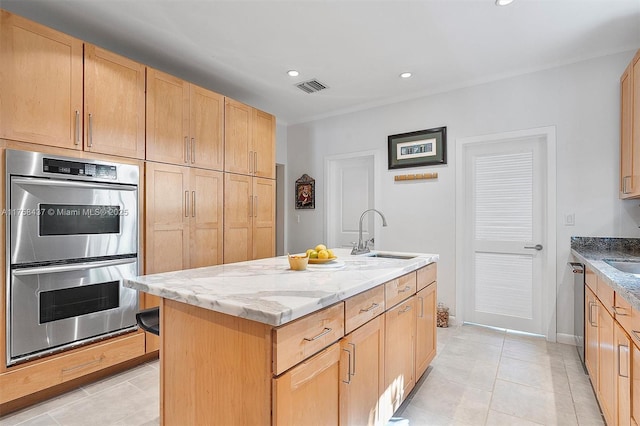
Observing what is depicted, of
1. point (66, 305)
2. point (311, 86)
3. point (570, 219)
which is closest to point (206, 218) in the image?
point (66, 305)

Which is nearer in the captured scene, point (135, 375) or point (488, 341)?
point (135, 375)

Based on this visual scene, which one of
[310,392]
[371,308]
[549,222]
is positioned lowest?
[310,392]

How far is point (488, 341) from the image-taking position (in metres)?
3.12

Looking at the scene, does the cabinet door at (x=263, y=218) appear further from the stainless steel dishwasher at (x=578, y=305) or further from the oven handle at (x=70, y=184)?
the stainless steel dishwasher at (x=578, y=305)

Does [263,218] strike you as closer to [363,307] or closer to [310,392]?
[363,307]

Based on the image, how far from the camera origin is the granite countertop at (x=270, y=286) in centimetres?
110

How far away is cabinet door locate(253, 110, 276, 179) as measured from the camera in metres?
3.69

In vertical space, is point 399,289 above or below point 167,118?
below

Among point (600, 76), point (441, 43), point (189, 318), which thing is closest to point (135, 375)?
point (189, 318)

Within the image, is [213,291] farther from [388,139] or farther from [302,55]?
[388,139]

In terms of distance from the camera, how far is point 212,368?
1230 millimetres

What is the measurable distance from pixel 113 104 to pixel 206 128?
0.83 meters

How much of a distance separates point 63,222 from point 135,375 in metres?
1.28

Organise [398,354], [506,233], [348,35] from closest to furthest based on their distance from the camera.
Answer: [398,354]
[348,35]
[506,233]
